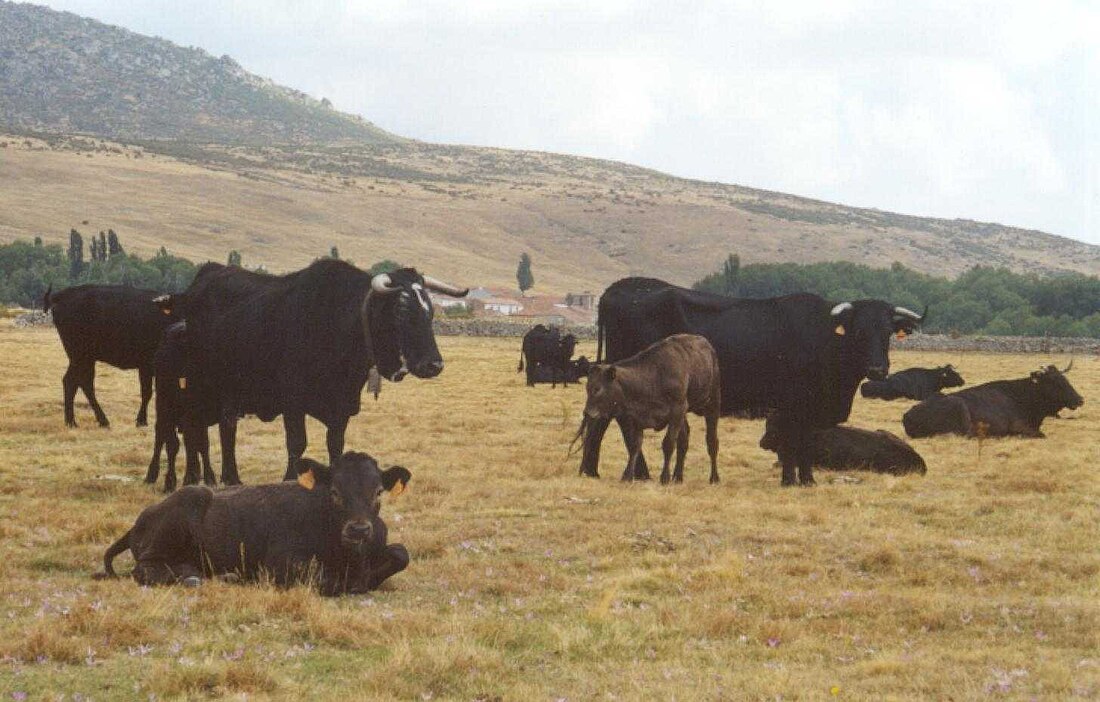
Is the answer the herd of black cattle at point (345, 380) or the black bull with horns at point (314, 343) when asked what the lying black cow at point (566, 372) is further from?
the black bull with horns at point (314, 343)

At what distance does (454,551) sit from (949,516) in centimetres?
583

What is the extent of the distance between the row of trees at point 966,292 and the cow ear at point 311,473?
3026 inches

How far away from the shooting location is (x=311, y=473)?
9297 mm

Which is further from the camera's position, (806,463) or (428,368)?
(806,463)

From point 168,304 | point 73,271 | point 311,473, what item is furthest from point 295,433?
point 73,271

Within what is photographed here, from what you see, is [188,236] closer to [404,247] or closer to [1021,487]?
[404,247]

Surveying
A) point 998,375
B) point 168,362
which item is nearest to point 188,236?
point 998,375

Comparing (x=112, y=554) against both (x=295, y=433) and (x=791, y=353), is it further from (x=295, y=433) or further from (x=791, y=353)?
(x=791, y=353)

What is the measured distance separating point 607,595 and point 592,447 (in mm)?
7627

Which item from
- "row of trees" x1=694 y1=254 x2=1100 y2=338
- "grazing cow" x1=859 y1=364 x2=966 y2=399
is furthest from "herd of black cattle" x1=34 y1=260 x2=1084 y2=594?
"row of trees" x1=694 y1=254 x2=1100 y2=338

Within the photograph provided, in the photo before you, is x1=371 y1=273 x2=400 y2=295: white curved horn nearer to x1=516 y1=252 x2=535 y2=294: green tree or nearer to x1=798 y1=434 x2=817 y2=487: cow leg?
x1=798 y1=434 x2=817 y2=487: cow leg

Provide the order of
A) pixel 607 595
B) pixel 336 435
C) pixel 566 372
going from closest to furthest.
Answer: pixel 607 595 → pixel 336 435 → pixel 566 372

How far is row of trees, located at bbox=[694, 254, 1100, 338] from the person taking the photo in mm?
93312

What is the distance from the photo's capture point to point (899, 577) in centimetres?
1041
